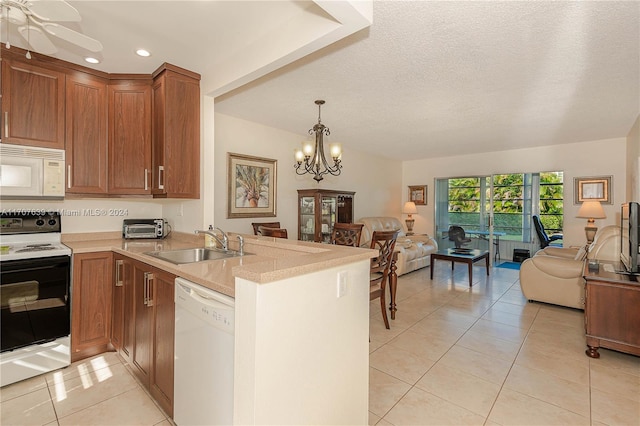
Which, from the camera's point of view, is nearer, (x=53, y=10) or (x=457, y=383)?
(x=53, y=10)

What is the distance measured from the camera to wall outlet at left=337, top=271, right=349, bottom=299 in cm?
147

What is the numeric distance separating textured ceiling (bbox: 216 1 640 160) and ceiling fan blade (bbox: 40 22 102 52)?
4.76 ft

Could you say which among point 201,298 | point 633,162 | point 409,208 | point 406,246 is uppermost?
point 633,162

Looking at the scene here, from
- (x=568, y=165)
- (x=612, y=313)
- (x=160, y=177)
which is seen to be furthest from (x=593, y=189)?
(x=160, y=177)

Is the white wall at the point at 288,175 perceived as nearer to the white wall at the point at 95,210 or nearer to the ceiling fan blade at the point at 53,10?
the white wall at the point at 95,210

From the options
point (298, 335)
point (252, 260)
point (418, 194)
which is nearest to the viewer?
point (298, 335)

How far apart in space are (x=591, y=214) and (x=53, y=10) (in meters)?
7.01

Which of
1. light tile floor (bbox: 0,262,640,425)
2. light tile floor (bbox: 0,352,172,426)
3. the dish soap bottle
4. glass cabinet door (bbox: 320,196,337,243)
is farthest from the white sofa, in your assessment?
light tile floor (bbox: 0,352,172,426)

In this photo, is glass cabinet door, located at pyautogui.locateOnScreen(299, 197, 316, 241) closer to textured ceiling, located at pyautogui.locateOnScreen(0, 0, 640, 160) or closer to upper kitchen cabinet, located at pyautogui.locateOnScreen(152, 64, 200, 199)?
textured ceiling, located at pyautogui.locateOnScreen(0, 0, 640, 160)

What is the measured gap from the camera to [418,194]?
7.74m

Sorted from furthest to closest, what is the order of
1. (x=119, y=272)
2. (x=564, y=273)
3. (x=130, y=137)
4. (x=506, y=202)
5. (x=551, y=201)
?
(x=506, y=202)
(x=551, y=201)
(x=564, y=273)
(x=130, y=137)
(x=119, y=272)

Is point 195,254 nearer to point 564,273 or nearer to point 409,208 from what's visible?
point 564,273

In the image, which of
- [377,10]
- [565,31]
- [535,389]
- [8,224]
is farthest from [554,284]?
[8,224]

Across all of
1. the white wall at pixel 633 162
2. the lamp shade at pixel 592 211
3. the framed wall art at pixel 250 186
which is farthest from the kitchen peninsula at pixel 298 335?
the lamp shade at pixel 592 211
